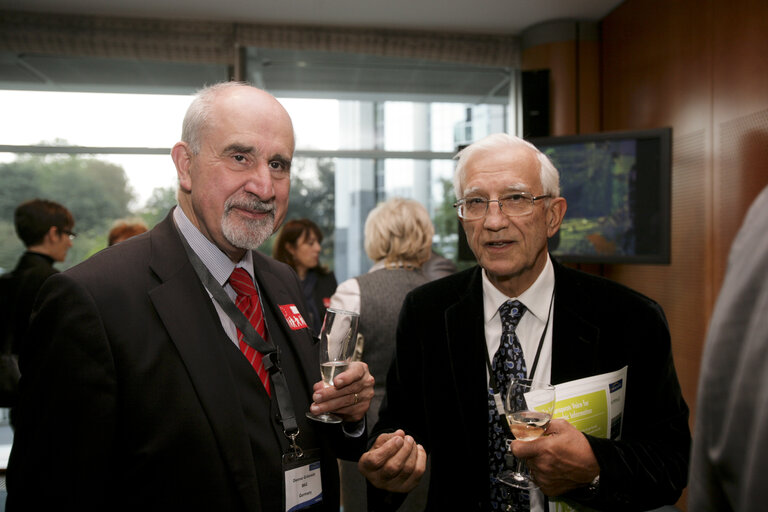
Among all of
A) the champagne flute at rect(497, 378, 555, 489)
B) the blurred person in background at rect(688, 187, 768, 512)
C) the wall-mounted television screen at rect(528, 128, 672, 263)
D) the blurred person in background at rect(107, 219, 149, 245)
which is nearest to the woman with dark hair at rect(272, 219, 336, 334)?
the blurred person in background at rect(107, 219, 149, 245)

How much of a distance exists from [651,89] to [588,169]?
0.88 meters

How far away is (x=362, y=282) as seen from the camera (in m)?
2.78

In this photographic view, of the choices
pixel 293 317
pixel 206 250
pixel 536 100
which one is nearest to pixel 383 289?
pixel 293 317

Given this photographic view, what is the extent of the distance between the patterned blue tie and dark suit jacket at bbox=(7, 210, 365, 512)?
58 cm

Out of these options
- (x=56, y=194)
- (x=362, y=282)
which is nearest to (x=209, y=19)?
(x=56, y=194)

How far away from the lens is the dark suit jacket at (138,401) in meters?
1.04

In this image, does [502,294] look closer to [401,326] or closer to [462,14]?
[401,326]

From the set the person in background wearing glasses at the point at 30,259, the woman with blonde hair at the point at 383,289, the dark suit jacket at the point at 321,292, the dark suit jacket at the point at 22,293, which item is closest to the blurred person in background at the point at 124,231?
the person in background wearing glasses at the point at 30,259

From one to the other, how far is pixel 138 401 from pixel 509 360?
0.93 metres

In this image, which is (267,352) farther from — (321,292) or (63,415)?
(321,292)

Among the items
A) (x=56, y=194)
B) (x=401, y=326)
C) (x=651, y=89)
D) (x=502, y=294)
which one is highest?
(x=651, y=89)

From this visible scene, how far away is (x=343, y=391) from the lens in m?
1.29

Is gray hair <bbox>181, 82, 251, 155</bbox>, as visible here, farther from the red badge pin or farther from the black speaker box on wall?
the black speaker box on wall

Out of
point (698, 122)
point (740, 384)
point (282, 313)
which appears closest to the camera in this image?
point (740, 384)
